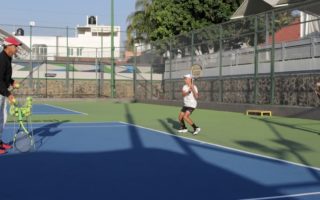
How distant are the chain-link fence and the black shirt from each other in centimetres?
1277

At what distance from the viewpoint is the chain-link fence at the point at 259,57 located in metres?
19.7

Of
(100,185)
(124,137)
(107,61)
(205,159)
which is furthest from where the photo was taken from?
(107,61)

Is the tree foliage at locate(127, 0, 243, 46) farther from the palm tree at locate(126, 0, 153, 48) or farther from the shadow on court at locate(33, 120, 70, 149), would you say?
the shadow on court at locate(33, 120, 70, 149)

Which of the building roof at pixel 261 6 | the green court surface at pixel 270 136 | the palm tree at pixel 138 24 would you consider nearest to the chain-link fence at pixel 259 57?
the building roof at pixel 261 6

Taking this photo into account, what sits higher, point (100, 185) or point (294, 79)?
point (294, 79)

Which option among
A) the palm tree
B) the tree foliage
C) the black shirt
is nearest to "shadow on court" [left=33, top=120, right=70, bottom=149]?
the black shirt

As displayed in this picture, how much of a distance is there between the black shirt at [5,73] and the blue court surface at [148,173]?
43.9 inches

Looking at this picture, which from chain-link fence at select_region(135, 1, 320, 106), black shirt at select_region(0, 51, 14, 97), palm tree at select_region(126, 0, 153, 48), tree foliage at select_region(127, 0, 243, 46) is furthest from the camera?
palm tree at select_region(126, 0, 153, 48)

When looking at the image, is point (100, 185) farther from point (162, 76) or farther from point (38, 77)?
point (38, 77)

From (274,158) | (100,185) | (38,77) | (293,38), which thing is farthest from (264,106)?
(38,77)

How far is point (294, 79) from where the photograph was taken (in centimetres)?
2044

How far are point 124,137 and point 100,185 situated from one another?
215 inches

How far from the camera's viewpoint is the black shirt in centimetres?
883

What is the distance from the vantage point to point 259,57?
2172cm
